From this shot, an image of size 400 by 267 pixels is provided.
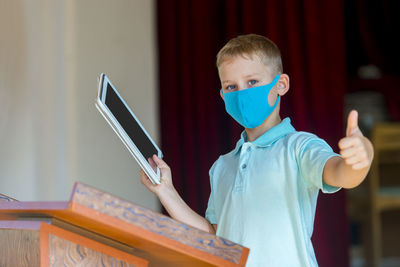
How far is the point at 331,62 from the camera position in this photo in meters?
2.66

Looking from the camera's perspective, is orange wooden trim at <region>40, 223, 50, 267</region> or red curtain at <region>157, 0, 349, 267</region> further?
red curtain at <region>157, 0, 349, 267</region>

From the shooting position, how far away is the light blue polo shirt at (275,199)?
136 cm

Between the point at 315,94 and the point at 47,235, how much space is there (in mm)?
1839

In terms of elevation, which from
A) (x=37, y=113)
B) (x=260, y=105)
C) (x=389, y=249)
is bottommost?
(x=389, y=249)

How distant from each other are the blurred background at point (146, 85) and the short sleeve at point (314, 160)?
1.26 m

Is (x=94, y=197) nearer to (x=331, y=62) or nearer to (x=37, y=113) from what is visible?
(x=37, y=113)

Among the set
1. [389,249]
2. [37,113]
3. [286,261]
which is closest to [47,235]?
[286,261]

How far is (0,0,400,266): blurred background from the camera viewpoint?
251 centimetres

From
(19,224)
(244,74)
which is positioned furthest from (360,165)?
(19,224)

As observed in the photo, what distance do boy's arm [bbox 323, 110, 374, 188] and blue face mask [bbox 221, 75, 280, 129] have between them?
0.97 ft

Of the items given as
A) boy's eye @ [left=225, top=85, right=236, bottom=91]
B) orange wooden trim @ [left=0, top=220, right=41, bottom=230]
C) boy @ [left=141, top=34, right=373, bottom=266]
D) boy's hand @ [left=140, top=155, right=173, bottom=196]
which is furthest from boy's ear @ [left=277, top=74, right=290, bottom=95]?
orange wooden trim @ [left=0, top=220, right=41, bottom=230]

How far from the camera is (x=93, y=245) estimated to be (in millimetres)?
1060

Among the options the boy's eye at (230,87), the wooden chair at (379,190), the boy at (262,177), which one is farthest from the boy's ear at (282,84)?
the wooden chair at (379,190)

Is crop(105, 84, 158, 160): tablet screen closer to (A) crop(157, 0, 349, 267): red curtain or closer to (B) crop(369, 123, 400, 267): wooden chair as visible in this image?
(A) crop(157, 0, 349, 267): red curtain
